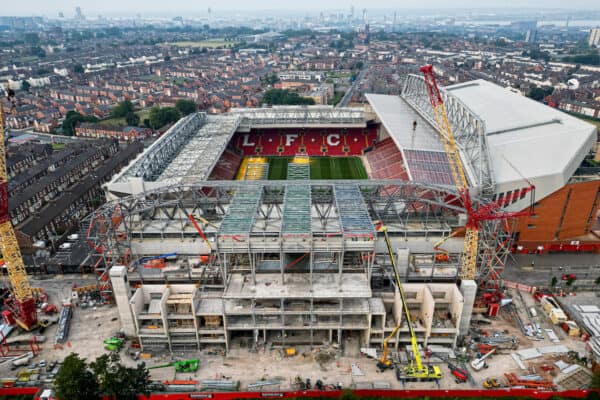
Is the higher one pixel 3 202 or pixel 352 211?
pixel 3 202

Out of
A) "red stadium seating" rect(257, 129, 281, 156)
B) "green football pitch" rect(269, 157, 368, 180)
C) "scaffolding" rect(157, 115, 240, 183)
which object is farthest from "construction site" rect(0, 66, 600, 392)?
"red stadium seating" rect(257, 129, 281, 156)

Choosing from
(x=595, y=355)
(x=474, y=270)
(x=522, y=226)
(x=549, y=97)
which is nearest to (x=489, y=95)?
(x=522, y=226)

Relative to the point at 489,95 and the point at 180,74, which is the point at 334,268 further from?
the point at 180,74

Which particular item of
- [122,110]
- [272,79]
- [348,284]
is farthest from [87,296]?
[272,79]

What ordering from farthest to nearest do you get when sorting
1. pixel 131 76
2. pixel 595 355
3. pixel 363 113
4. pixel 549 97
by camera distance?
pixel 131 76 < pixel 549 97 < pixel 363 113 < pixel 595 355

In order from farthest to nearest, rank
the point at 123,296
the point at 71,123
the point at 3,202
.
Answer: the point at 71,123
the point at 3,202
the point at 123,296

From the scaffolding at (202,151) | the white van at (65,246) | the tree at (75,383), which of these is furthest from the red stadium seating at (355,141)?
the tree at (75,383)

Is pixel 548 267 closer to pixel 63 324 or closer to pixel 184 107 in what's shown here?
pixel 63 324
